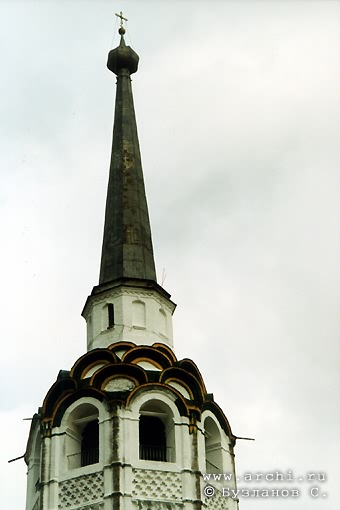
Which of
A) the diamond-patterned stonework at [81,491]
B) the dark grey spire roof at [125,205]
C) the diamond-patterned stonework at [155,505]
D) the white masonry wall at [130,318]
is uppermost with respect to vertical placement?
the dark grey spire roof at [125,205]

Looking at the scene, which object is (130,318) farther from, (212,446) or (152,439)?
(212,446)

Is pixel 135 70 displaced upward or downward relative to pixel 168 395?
upward

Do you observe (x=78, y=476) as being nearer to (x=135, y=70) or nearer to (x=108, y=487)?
(x=108, y=487)

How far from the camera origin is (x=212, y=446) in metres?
36.1

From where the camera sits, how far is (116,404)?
34344 millimetres

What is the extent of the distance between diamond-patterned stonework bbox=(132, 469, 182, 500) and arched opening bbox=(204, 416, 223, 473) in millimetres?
2184

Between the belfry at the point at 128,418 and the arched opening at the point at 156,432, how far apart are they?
3 cm

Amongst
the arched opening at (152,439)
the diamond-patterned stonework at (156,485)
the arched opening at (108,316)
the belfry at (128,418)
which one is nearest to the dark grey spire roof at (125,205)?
the belfry at (128,418)

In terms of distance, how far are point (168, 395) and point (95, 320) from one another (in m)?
4.18

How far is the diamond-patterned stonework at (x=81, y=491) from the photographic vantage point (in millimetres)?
33156

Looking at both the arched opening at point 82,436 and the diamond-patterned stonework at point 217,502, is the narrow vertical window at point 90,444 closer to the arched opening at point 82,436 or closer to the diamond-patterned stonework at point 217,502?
the arched opening at point 82,436

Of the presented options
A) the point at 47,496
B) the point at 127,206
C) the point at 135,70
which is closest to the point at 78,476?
the point at 47,496

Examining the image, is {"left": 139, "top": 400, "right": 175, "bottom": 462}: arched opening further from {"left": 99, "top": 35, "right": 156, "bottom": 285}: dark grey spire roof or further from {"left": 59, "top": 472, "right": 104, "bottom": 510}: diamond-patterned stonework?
{"left": 99, "top": 35, "right": 156, "bottom": 285}: dark grey spire roof

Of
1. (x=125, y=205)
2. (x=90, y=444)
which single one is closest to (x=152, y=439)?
(x=90, y=444)
